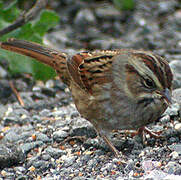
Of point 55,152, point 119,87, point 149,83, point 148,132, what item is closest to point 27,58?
point 55,152

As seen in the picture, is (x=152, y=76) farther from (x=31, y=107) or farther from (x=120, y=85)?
(x=31, y=107)

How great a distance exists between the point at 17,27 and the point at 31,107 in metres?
0.97

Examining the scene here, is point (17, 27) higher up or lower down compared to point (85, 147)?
higher up

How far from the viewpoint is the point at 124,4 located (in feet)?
26.7

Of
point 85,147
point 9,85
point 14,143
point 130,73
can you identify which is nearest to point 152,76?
point 130,73

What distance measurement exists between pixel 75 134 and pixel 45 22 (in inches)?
80.8

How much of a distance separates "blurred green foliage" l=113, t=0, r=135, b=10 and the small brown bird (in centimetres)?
346

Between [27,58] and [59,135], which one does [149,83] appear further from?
[27,58]

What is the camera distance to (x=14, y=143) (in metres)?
4.73

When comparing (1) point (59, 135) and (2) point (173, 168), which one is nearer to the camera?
(2) point (173, 168)

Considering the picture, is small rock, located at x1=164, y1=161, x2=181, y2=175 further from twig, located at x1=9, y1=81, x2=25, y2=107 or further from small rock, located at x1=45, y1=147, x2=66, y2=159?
twig, located at x1=9, y1=81, x2=25, y2=107

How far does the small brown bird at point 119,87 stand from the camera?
3.85m

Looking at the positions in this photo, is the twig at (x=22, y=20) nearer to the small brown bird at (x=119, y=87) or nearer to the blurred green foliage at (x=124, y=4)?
the small brown bird at (x=119, y=87)

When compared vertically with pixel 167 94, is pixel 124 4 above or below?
below
